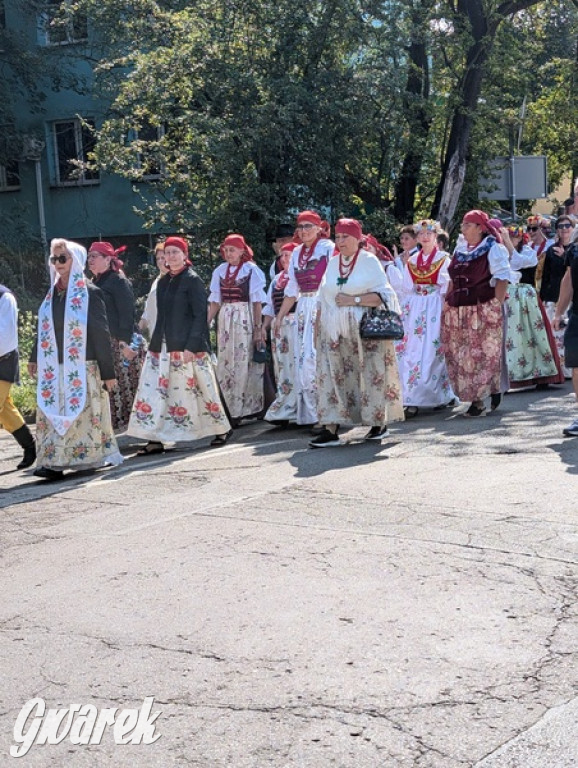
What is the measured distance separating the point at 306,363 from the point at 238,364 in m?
1.33

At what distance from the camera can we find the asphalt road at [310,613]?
4.08 m

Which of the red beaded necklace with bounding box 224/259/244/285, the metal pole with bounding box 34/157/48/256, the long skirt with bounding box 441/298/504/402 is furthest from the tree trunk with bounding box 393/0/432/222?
the metal pole with bounding box 34/157/48/256

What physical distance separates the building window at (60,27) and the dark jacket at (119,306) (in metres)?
15.8

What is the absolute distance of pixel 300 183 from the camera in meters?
19.4

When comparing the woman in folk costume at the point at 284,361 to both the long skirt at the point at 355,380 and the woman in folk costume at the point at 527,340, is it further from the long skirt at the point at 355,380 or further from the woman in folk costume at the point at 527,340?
the woman in folk costume at the point at 527,340

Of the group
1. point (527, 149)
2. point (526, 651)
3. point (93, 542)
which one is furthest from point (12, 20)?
point (526, 651)

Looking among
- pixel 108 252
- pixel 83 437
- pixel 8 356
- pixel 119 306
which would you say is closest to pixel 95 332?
pixel 83 437

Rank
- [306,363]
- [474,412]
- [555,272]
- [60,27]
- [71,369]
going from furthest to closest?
[60,27] → [555,272] → [474,412] → [306,363] → [71,369]

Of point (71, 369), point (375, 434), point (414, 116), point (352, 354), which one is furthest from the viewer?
point (414, 116)

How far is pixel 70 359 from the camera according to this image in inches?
372

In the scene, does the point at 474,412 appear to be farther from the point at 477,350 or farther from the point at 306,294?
the point at 306,294
